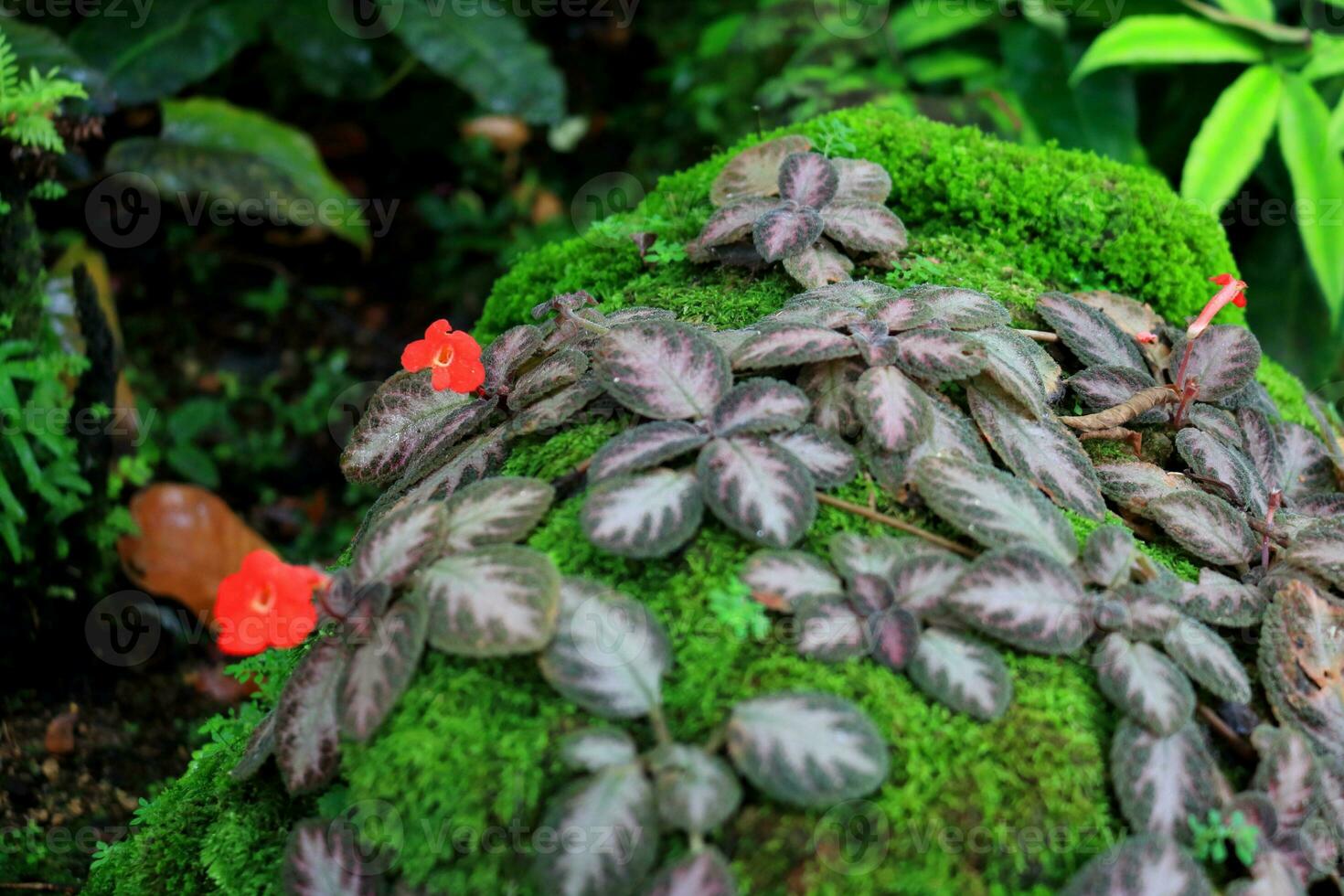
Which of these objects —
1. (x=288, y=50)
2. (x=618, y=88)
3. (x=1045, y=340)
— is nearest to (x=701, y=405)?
(x=1045, y=340)

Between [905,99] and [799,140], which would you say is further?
[905,99]

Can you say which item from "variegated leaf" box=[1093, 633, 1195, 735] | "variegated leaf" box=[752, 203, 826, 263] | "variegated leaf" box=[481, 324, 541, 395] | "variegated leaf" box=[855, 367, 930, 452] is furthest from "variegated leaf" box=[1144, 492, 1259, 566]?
"variegated leaf" box=[481, 324, 541, 395]

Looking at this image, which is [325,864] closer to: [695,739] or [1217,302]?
[695,739]

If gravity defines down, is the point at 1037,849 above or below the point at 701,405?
below

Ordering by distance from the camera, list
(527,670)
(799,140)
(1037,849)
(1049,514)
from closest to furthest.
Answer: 1. (1037,849)
2. (527,670)
3. (1049,514)
4. (799,140)

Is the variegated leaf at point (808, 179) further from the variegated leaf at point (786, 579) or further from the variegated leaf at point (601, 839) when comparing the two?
the variegated leaf at point (601, 839)

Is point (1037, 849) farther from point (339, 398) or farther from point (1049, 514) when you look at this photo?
point (339, 398)
